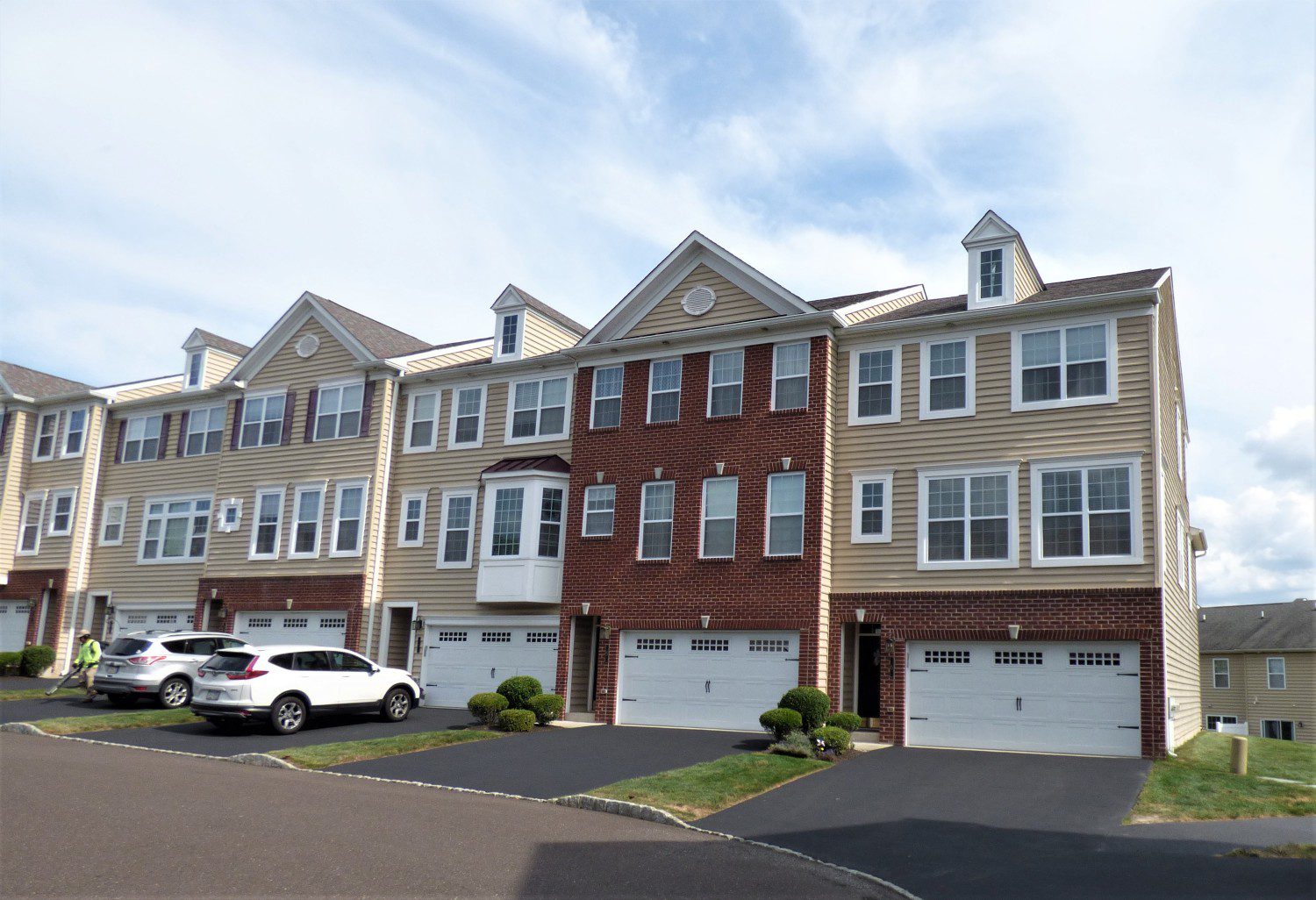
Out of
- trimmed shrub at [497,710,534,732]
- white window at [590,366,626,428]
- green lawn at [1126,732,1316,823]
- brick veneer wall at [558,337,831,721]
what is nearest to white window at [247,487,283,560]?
brick veneer wall at [558,337,831,721]

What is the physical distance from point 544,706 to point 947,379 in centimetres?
1052


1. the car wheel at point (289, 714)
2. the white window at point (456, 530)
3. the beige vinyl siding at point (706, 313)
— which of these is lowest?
the car wheel at point (289, 714)

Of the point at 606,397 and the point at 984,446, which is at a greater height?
the point at 606,397

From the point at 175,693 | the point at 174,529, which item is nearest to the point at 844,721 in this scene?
the point at 175,693

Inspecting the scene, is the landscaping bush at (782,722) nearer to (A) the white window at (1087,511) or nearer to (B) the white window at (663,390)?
(A) the white window at (1087,511)

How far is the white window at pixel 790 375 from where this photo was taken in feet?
78.5

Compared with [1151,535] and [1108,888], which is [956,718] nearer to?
[1151,535]

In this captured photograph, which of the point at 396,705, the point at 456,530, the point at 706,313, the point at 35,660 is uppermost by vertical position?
the point at 706,313

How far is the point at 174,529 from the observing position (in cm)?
3344

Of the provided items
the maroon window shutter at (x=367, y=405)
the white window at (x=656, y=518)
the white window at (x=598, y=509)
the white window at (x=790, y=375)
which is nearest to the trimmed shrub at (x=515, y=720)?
the white window at (x=656, y=518)

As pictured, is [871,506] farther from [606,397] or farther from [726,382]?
[606,397]

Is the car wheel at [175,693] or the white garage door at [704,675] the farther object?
the car wheel at [175,693]

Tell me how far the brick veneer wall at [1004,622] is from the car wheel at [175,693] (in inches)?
560

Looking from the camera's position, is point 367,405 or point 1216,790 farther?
point 367,405
